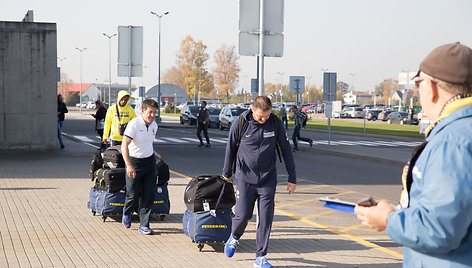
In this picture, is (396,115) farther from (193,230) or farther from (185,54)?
(185,54)

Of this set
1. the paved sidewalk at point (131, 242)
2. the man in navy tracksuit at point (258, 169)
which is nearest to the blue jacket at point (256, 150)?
the man in navy tracksuit at point (258, 169)

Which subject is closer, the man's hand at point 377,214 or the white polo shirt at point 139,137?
the man's hand at point 377,214

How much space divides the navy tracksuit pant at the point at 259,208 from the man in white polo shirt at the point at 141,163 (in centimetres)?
175

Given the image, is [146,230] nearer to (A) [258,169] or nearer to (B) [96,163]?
(B) [96,163]

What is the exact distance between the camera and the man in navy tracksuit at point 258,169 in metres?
6.20

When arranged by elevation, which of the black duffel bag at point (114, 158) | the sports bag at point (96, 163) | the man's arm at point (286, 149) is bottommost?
the sports bag at point (96, 163)

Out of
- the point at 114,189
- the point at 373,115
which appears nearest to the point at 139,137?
the point at 114,189

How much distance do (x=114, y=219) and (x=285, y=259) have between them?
3.15 m

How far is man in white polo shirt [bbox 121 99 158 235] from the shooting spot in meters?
7.61

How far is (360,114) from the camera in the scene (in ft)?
245

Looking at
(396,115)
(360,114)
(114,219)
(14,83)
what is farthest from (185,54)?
(114,219)

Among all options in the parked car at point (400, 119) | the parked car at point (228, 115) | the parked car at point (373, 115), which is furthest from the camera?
the parked car at point (373, 115)

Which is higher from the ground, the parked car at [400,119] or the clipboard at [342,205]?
the clipboard at [342,205]

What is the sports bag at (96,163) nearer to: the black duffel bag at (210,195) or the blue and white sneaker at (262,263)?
the black duffel bag at (210,195)
